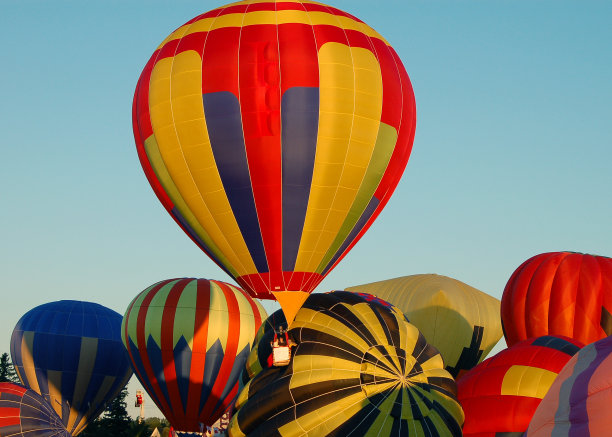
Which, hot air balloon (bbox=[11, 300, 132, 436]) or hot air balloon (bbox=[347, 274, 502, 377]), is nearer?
hot air balloon (bbox=[347, 274, 502, 377])

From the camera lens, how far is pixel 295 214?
16375 mm

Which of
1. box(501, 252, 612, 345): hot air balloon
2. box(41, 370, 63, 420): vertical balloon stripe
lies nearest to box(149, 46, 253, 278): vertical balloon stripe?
box(501, 252, 612, 345): hot air balloon

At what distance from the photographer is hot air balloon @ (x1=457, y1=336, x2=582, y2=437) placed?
13078 mm

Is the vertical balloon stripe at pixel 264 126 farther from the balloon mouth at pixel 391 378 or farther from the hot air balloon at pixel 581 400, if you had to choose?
the hot air balloon at pixel 581 400

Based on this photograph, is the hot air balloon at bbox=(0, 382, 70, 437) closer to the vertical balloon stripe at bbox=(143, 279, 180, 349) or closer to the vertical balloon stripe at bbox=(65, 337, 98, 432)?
the vertical balloon stripe at bbox=(143, 279, 180, 349)

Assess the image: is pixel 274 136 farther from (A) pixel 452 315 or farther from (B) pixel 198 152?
(A) pixel 452 315

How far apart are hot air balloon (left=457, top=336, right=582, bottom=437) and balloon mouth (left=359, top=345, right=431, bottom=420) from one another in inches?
35.8

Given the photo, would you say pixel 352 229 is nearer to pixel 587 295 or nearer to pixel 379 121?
pixel 379 121

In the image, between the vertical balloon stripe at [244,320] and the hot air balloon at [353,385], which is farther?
the vertical balloon stripe at [244,320]

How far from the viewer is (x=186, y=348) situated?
2398cm

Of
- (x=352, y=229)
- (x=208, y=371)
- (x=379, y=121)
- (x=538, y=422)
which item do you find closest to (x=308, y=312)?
(x=352, y=229)

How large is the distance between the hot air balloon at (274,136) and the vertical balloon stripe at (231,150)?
2 cm

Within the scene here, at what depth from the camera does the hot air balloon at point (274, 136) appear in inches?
633

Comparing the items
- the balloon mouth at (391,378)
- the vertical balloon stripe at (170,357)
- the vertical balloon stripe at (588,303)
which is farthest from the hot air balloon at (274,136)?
the vertical balloon stripe at (170,357)
